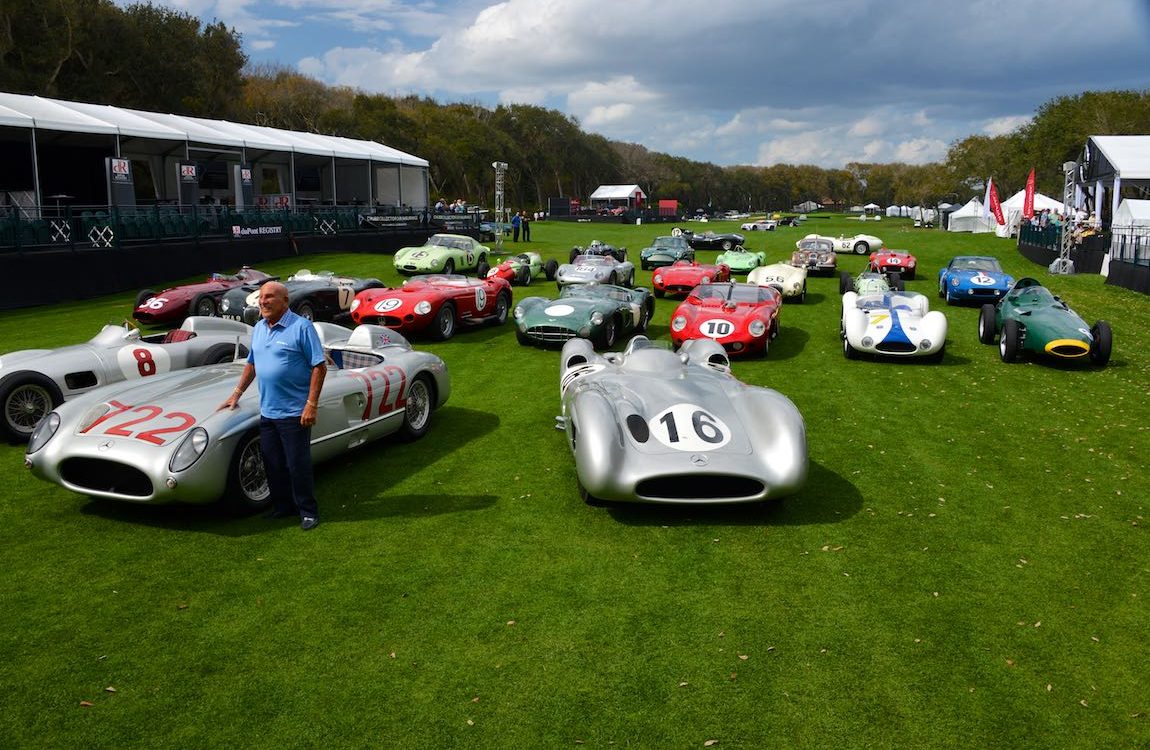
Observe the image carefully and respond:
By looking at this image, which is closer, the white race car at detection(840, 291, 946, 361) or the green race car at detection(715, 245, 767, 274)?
the white race car at detection(840, 291, 946, 361)

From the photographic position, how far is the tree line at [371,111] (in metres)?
43.2

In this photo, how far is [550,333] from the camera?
13.9 m

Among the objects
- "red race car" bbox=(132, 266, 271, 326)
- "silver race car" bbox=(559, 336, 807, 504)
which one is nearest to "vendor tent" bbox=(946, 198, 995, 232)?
"red race car" bbox=(132, 266, 271, 326)

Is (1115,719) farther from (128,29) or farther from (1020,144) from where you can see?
(1020,144)

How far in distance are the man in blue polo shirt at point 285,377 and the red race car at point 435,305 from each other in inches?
328

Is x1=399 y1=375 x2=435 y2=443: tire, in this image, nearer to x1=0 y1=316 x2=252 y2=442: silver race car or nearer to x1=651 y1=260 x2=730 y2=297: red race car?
x1=0 y1=316 x2=252 y2=442: silver race car

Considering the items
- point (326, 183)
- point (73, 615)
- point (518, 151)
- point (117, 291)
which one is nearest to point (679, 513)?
point (73, 615)

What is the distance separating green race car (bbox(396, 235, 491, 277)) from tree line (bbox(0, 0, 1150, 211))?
2853 centimetres

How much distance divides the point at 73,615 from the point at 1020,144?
3273 inches

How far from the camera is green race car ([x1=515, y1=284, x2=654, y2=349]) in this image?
13.7m

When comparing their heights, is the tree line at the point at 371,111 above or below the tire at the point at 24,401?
above

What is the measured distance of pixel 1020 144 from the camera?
7362 centimetres

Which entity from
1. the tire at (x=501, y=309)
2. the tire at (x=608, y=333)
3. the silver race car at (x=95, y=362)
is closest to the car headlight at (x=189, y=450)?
the silver race car at (x=95, y=362)

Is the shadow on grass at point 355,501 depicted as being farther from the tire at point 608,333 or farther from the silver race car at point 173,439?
the tire at point 608,333
